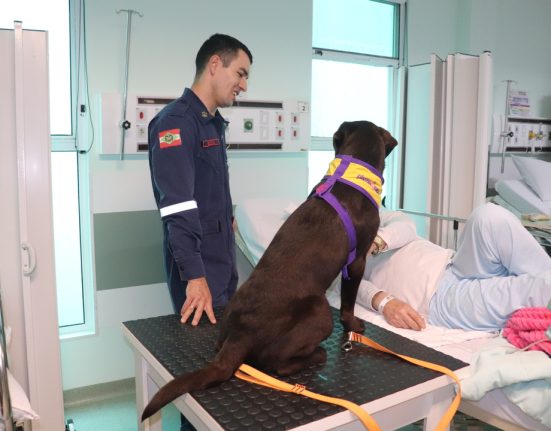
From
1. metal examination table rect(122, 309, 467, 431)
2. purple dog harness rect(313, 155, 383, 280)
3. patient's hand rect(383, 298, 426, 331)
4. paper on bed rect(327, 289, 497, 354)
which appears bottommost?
paper on bed rect(327, 289, 497, 354)

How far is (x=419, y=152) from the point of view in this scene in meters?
3.19

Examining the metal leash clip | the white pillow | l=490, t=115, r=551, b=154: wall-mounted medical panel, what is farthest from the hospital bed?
l=490, t=115, r=551, b=154: wall-mounted medical panel

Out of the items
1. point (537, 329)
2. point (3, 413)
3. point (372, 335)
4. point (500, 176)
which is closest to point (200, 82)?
point (372, 335)

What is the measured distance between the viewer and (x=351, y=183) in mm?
1453

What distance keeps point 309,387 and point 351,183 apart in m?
0.58

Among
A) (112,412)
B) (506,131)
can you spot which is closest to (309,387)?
(112,412)

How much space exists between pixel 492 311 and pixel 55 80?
7.88ft

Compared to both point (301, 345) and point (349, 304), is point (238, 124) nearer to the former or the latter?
point (349, 304)

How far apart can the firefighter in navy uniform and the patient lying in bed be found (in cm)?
60

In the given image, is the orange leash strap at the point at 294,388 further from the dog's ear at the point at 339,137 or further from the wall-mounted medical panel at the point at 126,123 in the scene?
the wall-mounted medical panel at the point at 126,123

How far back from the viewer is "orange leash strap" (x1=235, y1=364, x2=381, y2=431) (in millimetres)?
1048

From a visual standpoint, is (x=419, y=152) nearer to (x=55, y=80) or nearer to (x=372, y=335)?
(x=372, y=335)

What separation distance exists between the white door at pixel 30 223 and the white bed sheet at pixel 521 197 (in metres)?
3.49

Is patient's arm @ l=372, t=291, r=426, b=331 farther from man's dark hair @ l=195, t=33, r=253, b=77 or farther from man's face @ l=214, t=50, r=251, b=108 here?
man's dark hair @ l=195, t=33, r=253, b=77
